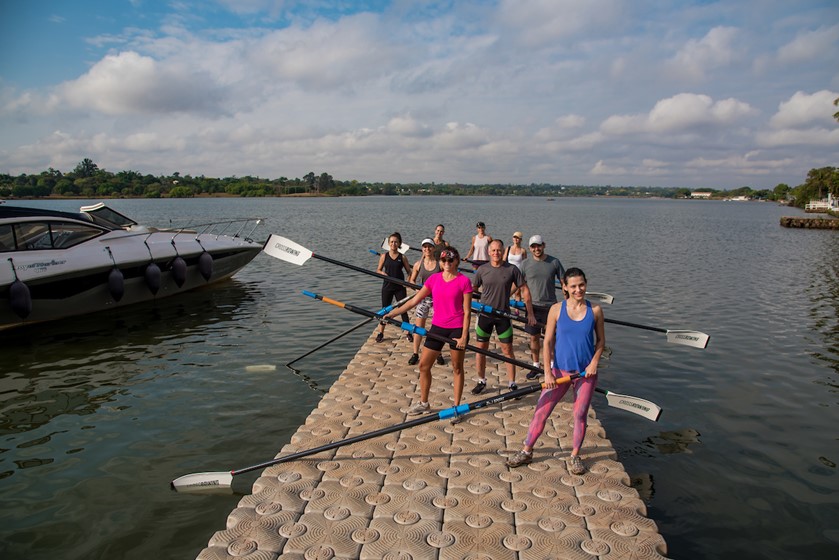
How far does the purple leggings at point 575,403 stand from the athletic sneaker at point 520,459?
0.36 ft

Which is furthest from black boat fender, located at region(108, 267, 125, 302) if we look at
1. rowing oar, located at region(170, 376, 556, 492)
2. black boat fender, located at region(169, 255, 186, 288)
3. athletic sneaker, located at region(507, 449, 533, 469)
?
athletic sneaker, located at region(507, 449, 533, 469)

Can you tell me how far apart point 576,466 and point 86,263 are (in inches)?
545

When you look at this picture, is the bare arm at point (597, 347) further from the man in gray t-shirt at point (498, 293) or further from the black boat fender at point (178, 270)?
the black boat fender at point (178, 270)

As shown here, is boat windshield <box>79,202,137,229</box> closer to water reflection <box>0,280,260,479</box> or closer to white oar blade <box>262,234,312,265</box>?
water reflection <box>0,280,260,479</box>

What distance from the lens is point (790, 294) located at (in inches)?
727

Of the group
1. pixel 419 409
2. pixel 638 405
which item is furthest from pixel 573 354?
pixel 419 409

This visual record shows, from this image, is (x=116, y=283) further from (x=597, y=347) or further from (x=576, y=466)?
(x=597, y=347)

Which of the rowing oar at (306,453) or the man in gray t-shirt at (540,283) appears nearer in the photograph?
the rowing oar at (306,453)

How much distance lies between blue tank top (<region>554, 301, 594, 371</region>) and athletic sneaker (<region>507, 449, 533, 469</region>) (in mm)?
1057

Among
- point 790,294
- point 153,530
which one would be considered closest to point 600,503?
point 153,530

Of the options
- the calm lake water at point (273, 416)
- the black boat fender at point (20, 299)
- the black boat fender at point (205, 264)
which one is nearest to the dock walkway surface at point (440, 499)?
the calm lake water at point (273, 416)

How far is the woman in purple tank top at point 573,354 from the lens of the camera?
517 centimetres

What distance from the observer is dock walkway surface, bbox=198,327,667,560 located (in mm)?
4141

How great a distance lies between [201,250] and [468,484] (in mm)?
15349
